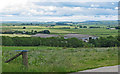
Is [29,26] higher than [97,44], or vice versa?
[29,26]

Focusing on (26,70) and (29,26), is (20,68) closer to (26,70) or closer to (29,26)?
(26,70)

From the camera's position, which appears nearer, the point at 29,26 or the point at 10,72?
the point at 10,72

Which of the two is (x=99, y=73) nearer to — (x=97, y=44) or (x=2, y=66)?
(x=2, y=66)

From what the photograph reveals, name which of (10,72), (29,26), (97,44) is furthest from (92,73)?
(29,26)

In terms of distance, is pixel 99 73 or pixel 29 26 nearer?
pixel 99 73

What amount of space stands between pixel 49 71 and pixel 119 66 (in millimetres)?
3530

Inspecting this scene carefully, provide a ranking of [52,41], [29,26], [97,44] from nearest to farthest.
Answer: [97,44] < [52,41] < [29,26]

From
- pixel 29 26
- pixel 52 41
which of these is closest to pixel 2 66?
pixel 52 41

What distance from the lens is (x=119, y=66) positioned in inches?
332

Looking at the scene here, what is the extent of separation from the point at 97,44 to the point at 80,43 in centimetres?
299

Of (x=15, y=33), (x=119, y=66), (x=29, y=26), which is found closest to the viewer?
(x=119, y=66)

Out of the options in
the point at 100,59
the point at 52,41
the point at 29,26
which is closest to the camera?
the point at 100,59

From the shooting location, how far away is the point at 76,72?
23.5 feet

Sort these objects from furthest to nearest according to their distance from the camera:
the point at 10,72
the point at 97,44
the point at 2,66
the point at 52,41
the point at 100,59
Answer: the point at 52,41 < the point at 97,44 < the point at 100,59 < the point at 2,66 < the point at 10,72
